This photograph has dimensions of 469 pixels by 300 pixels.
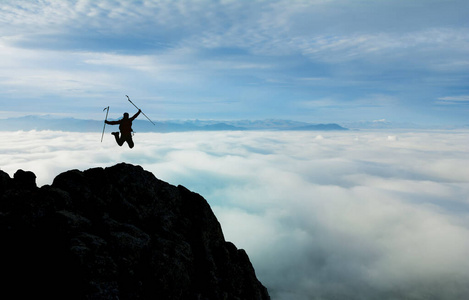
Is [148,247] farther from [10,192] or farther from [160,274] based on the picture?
[10,192]

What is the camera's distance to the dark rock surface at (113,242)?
43.7 feet

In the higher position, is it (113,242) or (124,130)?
(124,130)

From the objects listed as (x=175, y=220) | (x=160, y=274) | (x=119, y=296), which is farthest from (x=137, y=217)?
(x=119, y=296)

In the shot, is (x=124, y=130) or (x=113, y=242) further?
(x=124, y=130)

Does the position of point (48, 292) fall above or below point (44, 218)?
below

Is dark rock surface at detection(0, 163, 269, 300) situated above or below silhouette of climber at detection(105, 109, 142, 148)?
below

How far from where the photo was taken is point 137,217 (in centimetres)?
2064

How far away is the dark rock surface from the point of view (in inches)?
525

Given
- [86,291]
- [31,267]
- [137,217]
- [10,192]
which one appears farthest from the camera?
[137,217]

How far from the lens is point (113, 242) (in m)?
16.0

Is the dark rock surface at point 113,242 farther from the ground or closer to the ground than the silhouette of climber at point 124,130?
closer to the ground

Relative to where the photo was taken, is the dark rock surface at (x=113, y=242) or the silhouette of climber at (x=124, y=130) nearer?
the dark rock surface at (x=113, y=242)

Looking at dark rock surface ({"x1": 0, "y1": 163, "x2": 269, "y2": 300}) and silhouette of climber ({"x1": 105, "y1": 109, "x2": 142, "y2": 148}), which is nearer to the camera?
dark rock surface ({"x1": 0, "y1": 163, "x2": 269, "y2": 300})

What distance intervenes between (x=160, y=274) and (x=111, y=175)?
31.0ft
